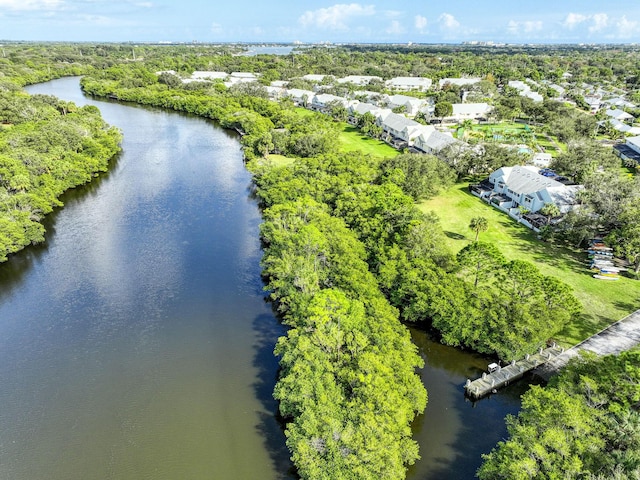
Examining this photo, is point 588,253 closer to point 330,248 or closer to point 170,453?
point 330,248

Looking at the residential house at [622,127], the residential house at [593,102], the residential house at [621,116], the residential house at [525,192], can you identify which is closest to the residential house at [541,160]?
the residential house at [525,192]

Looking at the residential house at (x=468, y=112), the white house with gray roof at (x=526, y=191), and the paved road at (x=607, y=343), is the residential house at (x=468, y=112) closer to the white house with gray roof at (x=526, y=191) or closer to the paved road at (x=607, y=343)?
the white house with gray roof at (x=526, y=191)


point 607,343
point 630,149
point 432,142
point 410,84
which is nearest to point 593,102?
point 630,149

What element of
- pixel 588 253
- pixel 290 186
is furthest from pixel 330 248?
pixel 588 253

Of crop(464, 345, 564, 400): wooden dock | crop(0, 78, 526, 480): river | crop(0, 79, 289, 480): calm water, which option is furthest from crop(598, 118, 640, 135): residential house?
crop(0, 78, 526, 480): river

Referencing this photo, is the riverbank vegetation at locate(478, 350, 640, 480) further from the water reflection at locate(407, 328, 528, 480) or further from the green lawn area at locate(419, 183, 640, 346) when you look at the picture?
the green lawn area at locate(419, 183, 640, 346)

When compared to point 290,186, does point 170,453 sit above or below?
below
